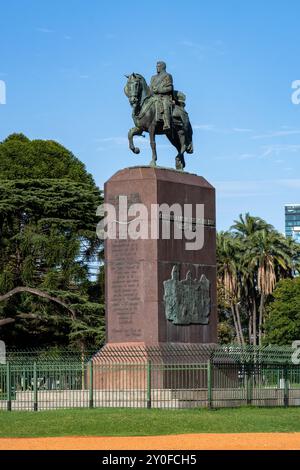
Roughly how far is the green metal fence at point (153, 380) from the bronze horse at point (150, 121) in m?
5.54

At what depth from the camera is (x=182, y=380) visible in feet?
112

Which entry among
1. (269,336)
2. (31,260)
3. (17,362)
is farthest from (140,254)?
(269,336)

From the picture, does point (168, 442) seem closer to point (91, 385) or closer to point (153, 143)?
point (91, 385)

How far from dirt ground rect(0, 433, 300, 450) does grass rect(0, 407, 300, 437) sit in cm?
145

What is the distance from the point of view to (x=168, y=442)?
24.2 meters

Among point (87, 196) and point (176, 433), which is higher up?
point (87, 196)

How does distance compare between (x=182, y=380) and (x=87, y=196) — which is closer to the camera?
(x=182, y=380)

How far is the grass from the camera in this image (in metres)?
27.3

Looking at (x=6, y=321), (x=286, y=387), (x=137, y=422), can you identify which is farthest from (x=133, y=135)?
(x=6, y=321)

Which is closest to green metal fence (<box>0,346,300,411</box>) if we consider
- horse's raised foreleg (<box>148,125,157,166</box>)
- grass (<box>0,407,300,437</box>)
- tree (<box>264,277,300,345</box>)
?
grass (<box>0,407,300,437</box>)

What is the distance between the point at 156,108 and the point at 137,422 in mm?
10974
